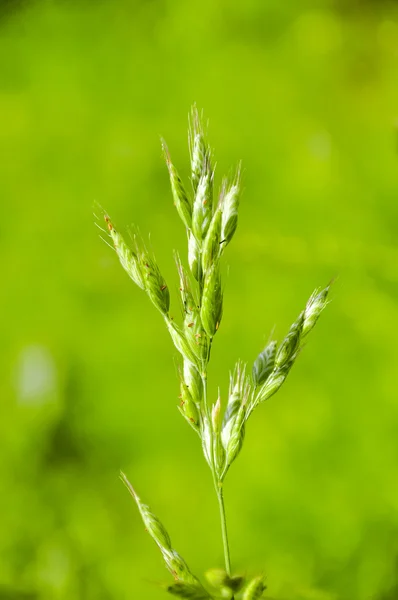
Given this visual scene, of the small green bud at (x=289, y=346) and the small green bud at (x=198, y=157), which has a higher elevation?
the small green bud at (x=198, y=157)

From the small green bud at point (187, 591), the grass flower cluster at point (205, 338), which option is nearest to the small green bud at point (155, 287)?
the grass flower cluster at point (205, 338)

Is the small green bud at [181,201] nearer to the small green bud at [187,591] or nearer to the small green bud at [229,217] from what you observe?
the small green bud at [229,217]

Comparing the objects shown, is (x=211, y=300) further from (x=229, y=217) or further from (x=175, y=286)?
(x=175, y=286)

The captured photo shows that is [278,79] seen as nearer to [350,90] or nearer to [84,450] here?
[350,90]

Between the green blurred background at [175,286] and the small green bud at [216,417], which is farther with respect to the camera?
the green blurred background at [175,286]

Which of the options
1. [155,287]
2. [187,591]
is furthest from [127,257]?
[187,591]

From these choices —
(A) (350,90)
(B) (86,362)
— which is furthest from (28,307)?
(A) (350,90)
